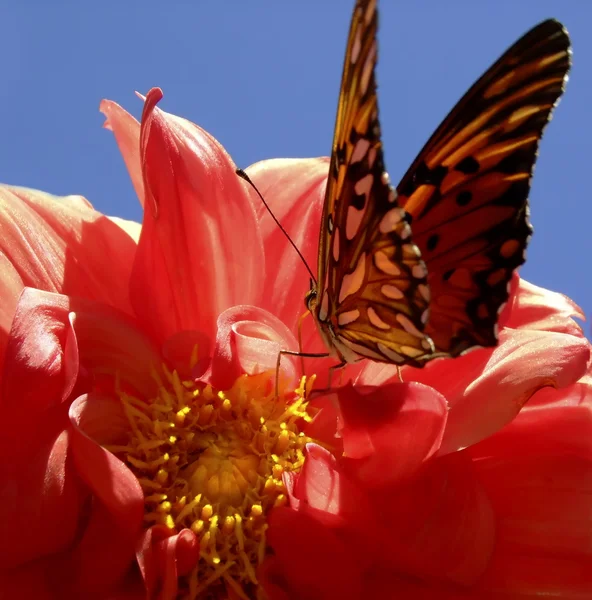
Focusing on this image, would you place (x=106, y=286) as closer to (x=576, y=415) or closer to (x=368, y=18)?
(x=368, y=18)

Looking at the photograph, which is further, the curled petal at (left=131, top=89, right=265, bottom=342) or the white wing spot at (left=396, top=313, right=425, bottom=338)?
the curled petal at (left=131, top=89, right=265, bottom=342)

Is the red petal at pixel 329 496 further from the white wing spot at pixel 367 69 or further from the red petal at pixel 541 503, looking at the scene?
the white wing spot at pixel 367 69

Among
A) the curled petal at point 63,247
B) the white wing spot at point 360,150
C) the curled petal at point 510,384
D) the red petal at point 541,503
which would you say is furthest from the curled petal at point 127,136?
the red petal at point 541,503

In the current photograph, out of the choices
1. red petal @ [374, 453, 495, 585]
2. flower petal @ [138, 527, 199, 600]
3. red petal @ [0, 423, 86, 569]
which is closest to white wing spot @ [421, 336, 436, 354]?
red petal @ [374, 453, 495, 585]

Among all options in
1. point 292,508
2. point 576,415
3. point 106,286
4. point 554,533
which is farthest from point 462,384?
point 106,286

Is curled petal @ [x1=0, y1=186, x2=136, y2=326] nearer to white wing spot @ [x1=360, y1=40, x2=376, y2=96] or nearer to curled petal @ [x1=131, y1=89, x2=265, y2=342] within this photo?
curled petal @ [x1=131, y1=89, x2=265, y2=342]

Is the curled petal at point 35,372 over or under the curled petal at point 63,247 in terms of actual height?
under

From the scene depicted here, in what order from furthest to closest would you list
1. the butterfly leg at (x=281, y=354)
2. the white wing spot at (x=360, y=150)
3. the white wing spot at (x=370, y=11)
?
the butterfly leg at (x=281, y=354)
the white wing spot at (x=360, y=150)
the white wing spot at (x=370, y=11)

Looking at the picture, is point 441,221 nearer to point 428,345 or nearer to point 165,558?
point 428,345
